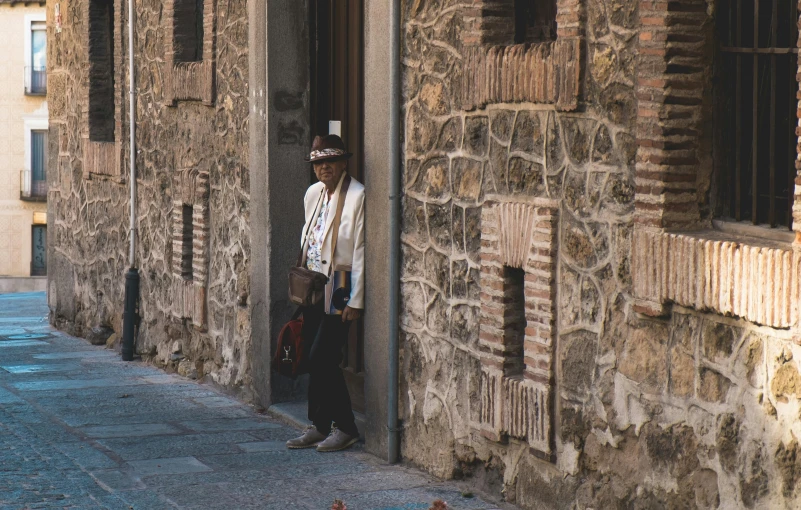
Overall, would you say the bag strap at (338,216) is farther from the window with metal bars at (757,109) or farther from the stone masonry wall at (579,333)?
the window with metal bars at (757,109)

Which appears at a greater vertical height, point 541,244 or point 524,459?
point 541,244

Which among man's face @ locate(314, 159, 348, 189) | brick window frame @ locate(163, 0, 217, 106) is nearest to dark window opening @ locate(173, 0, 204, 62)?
brick window frame @ locate(163, 0, 217, 106)

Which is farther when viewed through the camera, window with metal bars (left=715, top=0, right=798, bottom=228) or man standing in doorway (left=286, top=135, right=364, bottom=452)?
man standing in doorway (left=286, top=135, right=364, bottom=452)

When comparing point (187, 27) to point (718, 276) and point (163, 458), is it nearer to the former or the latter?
point (163, 458)

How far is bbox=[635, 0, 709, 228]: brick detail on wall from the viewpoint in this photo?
17.7 feet

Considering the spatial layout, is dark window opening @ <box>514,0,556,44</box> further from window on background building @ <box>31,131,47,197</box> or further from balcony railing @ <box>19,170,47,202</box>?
window on background building @ <box>31,131,47,197</box>

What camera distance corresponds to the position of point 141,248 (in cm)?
1252

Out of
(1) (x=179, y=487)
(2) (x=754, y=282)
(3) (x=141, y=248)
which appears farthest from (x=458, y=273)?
(3) (x=141, y=248)

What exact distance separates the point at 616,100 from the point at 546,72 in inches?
22.3

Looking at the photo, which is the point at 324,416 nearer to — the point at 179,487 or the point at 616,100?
the point at 179,487

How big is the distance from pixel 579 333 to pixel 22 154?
127ft

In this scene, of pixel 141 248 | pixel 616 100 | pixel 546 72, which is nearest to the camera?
pixel 616 100

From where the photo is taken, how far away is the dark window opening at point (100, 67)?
1366 cm

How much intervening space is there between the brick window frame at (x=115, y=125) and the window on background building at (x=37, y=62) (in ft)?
94.9
